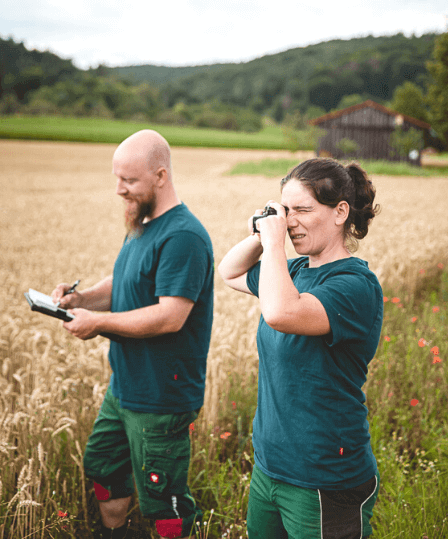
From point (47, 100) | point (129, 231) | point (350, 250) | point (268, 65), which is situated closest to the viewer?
point (350, 250)

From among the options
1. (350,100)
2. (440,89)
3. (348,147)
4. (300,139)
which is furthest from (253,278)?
(350,100)

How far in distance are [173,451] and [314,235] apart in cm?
137

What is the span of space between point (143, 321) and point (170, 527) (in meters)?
1.06

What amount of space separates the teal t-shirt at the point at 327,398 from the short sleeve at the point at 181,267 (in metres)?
0.68

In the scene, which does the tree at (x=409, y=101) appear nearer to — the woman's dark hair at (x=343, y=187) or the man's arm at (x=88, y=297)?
the man's arm at (x=88, y=297)

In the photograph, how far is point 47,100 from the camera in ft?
253

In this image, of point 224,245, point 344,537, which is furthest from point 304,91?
point 344,537

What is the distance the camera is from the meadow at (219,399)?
101 inches

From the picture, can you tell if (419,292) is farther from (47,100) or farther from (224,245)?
(47,100)

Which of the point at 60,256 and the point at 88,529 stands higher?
the point at 60,256

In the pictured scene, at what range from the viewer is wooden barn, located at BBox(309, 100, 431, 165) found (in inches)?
1756

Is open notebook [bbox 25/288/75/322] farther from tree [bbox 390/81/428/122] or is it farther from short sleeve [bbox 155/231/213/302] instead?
tree [bbox 390/81/428/122]

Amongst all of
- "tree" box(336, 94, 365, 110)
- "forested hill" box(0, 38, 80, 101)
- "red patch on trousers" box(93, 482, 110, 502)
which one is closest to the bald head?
"red patch on trousers" box(93, 482, 110, 502)

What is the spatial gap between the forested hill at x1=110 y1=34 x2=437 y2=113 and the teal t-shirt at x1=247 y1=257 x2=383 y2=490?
11298 cm
